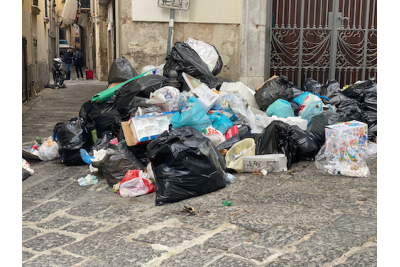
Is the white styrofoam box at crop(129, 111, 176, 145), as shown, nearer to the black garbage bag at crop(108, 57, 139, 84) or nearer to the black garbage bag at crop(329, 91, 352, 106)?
the black garbage bag at crop(108, 57, 139, 84)

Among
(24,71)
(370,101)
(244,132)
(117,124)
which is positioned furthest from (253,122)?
(24,71)

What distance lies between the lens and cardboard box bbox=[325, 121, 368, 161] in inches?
170

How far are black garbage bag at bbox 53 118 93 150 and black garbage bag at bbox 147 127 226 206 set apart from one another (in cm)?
160

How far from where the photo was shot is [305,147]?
4.68 meters

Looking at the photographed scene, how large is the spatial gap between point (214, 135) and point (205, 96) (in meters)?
0.67

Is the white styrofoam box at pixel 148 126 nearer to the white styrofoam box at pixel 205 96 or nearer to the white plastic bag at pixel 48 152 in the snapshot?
the white styrofoam box at pixel 205 96

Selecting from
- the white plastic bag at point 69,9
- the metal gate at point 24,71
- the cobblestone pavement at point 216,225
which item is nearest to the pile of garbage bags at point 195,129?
the cobblestone pavement at point 216,225

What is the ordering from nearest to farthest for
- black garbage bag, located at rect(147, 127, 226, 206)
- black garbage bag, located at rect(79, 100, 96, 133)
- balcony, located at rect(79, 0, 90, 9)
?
black garbage bag, located at rect(147, 127, 226, 206)
black garbage bag, located at rect(79, 100, 96, 133)
balcony, located at rect(79, 0, 90, 9)

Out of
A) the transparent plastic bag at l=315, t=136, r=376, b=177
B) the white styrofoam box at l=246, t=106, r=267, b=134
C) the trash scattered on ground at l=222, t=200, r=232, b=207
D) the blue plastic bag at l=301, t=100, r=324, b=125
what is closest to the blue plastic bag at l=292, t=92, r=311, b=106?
the blue plastic bag at l=301, t=100, r=324, b=125

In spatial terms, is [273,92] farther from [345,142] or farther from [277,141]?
[345,142]

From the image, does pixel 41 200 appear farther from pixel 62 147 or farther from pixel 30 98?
pixel 30 98

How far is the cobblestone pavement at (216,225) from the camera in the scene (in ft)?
8.60

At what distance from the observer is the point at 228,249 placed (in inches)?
107

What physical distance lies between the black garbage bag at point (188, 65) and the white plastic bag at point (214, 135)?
1.26 m
